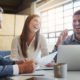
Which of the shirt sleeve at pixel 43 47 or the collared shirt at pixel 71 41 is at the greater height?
the collared shirt at pixel 71 41

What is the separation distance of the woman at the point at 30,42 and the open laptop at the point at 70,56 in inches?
20.4

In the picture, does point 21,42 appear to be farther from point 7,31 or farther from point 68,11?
point 7,31

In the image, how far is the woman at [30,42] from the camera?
6.91ft

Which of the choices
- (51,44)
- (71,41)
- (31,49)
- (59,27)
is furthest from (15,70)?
(51,44)

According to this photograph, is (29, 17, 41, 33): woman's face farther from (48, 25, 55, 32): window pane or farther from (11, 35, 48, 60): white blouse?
(48, 25, 55, 32): window pane

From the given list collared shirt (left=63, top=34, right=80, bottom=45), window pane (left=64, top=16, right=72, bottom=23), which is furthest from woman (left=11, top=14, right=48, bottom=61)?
window pane (left=64, top=16, right=72, bottom=23)

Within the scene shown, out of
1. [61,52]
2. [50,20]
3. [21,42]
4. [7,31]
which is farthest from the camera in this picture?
[7,31]

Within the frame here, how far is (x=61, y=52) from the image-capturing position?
1.60 metres

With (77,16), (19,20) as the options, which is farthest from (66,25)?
(77,16)

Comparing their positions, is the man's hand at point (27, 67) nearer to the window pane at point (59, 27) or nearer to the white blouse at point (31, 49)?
the white blouse at point (31, 49)

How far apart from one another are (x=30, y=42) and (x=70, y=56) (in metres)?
0.71

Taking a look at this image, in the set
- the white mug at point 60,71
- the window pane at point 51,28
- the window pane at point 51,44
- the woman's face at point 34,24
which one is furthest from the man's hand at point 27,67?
the window pane at point 51,28

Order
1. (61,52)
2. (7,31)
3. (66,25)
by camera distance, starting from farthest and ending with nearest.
Result: (7,31) → (66,25) → (61,52)

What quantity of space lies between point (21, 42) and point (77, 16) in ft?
2.32
